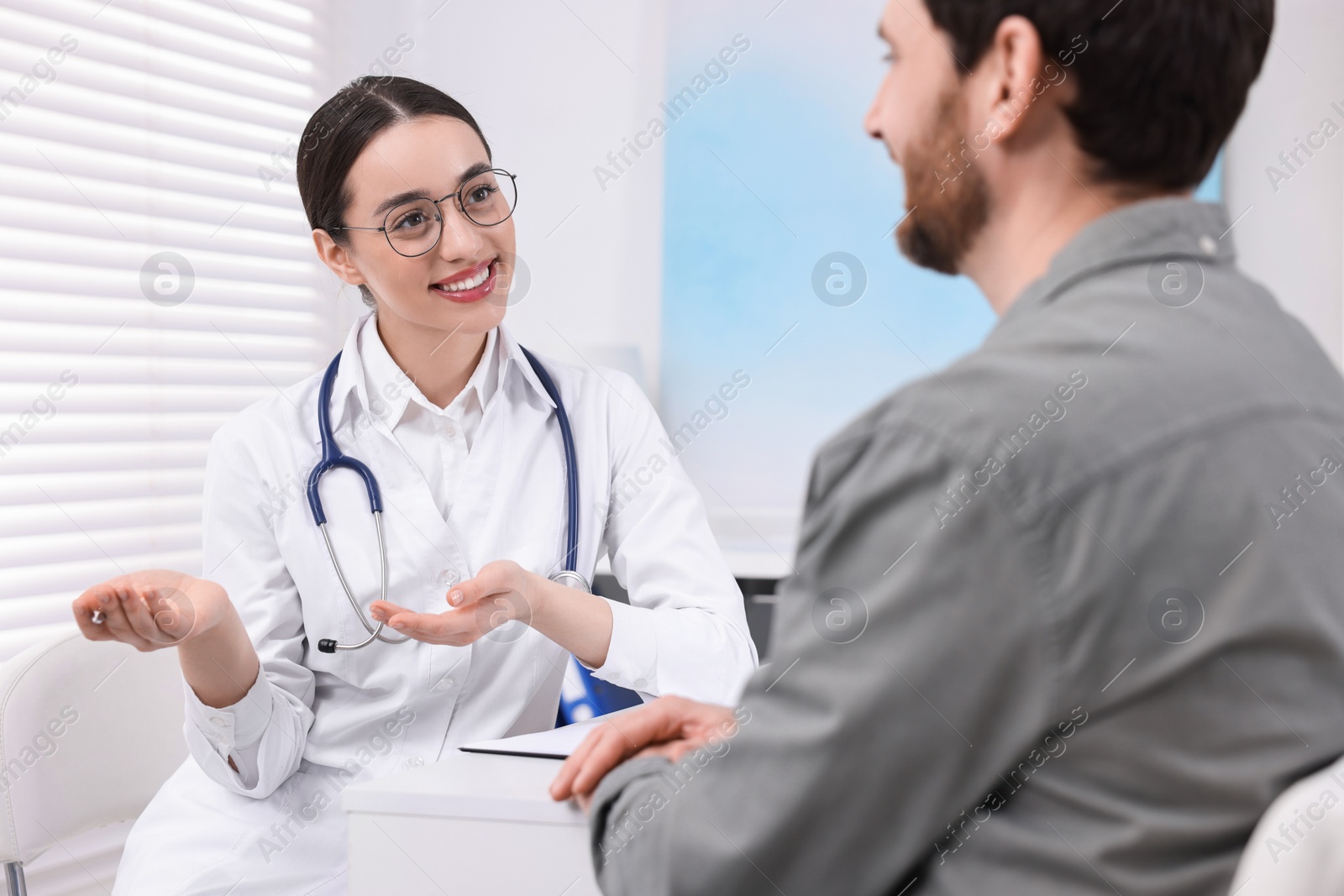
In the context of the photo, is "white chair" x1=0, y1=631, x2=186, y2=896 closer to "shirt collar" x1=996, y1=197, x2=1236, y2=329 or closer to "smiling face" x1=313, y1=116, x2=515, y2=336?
"smiling face" x1=313, y1=116, x2=515, y2=336

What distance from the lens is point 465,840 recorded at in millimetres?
860

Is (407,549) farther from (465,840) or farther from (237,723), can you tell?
(465,840)

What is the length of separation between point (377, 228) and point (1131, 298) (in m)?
1.16

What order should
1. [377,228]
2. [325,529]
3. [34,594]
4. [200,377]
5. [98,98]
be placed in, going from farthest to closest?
[200,377], [98,98], [34,594], [377,228], [325,529]

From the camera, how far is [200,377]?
2.29 m

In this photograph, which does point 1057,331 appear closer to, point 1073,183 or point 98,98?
point 1073,183

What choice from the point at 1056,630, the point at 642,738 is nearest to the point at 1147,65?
the point at 1056,630

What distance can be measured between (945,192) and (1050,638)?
35 cm

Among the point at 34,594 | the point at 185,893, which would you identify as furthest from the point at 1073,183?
the point at 34,594

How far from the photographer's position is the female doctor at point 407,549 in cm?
128

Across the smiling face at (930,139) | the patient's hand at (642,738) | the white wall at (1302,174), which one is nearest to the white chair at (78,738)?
the patient's hand at (642,738)

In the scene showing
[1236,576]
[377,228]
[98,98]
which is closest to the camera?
[1236,576]

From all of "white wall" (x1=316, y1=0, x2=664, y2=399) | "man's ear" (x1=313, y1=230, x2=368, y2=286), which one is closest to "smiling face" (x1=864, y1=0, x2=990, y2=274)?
"man's ear" (x1=313, y1=230, x2=368, y2=286)

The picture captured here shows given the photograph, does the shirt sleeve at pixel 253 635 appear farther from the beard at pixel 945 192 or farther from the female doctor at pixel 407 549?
the beard at pixel 945 192
